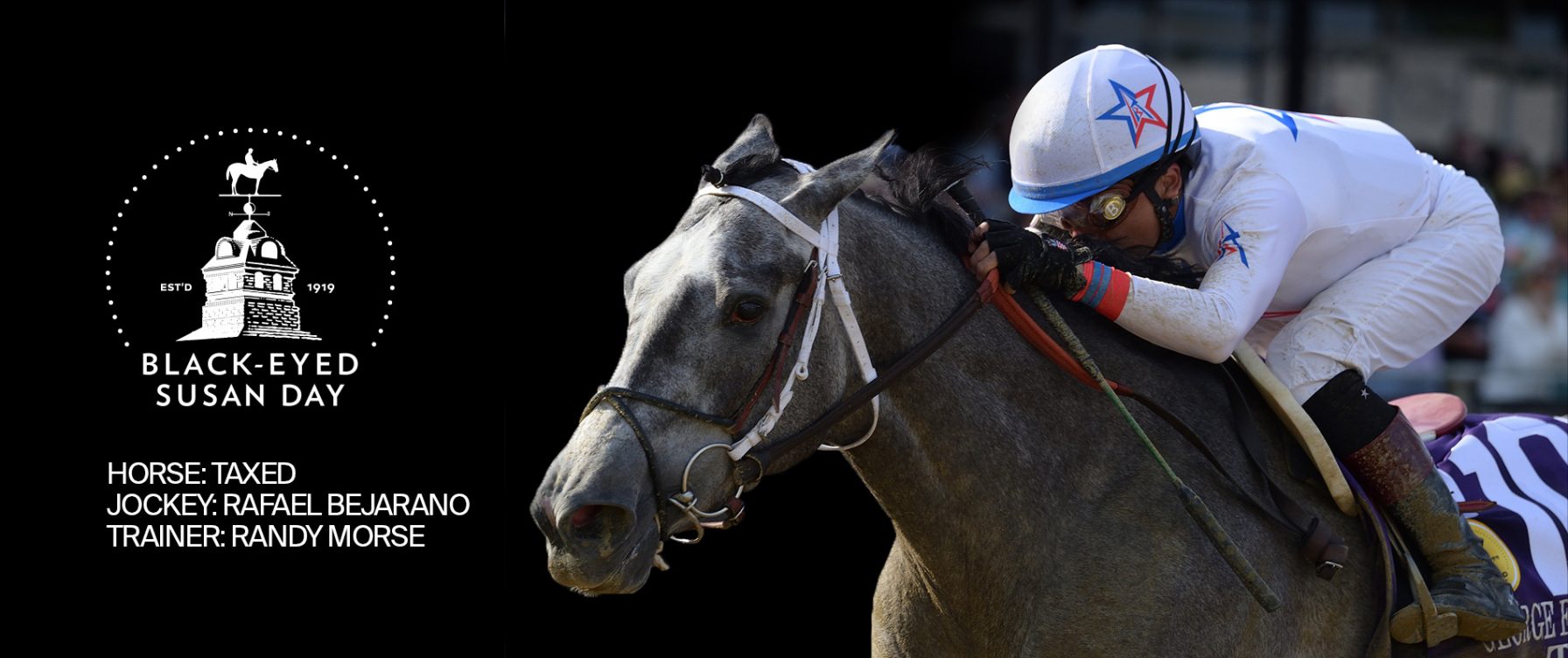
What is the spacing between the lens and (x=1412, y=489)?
331 cm

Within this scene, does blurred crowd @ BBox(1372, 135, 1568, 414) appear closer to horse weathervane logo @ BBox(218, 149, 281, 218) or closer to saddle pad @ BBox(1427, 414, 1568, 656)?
saddle pad @ BBox(1427, 414, 1568, 656)

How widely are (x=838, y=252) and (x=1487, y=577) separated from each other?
170 cm

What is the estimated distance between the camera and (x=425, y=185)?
17.4 ft

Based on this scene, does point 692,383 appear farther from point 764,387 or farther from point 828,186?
point 828,186

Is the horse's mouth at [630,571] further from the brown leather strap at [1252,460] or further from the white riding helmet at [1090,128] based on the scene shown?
the white riding helmet at [1090,128]

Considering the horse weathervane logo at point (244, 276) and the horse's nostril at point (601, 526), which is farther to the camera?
the horse weathervane logo at point (244, 276)

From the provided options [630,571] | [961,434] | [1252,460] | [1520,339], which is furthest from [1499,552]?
[1520,339]

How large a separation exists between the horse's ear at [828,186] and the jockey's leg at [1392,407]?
1.20m

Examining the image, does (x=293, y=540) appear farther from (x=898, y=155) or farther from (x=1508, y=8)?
(x=1508, y=8)

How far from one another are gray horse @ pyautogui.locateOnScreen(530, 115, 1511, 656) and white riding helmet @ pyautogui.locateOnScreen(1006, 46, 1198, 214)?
0.29m

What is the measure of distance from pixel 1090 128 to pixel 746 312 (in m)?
1.02

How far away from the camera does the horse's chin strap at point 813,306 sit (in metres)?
2.76

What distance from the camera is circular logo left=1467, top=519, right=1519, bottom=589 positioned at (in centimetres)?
351

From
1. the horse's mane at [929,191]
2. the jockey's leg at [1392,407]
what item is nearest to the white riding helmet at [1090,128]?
the horse's mane at [929,191]
